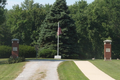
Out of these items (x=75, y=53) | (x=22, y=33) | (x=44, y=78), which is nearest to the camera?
(x=44, y=78)

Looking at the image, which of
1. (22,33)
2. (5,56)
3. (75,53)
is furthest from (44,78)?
(22,33)

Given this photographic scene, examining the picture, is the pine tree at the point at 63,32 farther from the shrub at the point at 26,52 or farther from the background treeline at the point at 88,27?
the background treeline at the point at 88,27

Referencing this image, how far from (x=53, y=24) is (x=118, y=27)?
20473mm

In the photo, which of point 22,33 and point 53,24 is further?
point 22,33

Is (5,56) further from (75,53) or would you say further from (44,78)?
(44,78)

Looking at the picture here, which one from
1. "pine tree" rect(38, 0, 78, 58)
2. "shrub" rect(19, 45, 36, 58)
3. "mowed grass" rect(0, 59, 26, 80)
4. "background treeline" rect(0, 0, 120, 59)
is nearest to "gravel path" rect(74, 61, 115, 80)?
"mowed grass" rect(0, 59, 26, 80)

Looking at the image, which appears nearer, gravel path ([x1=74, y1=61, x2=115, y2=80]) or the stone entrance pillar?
gravel path ([x1=74, y1=61, x2=115, y2=80])

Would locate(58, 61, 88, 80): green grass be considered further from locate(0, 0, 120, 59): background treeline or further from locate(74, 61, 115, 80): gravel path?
locate(0, 0, 120, 59): background treeline

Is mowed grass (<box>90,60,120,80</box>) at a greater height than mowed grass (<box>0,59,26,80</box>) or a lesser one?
lesser

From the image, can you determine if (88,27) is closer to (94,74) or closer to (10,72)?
(94,74)

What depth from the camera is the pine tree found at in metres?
38.2

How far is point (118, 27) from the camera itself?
5325cm

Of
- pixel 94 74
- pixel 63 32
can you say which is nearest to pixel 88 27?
pixel 63 32

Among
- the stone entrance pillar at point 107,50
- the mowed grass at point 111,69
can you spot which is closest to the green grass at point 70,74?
the mowed grass at point 111,69
